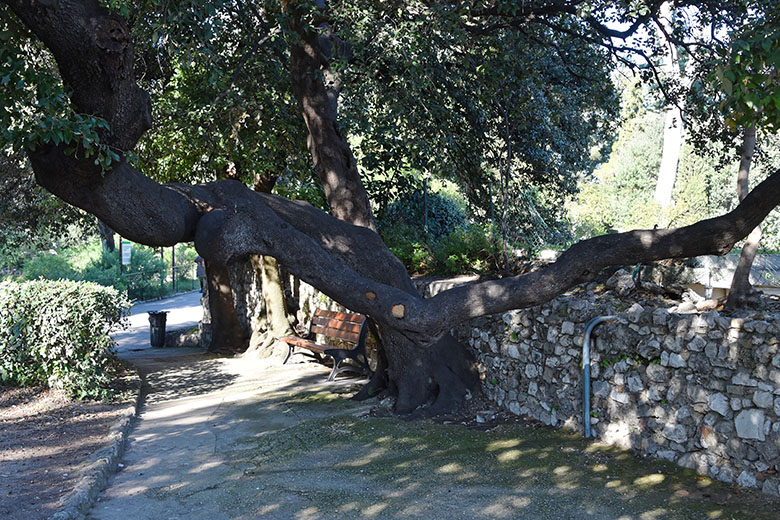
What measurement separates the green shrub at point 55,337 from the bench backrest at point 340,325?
11.3 feet

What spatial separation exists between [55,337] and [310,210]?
401cm

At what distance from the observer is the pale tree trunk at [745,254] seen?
22.8ft

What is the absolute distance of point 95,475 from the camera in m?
6.17

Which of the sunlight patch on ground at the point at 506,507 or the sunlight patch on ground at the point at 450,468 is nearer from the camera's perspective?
the sunlight patch on ground at the point at 506,507

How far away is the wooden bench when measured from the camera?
10.4m

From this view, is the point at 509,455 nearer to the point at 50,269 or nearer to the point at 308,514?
the point at 308,514

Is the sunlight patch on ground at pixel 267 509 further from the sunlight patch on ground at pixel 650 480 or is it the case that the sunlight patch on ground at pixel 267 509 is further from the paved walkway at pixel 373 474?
the sunlight patch on ground at pixel 650 480

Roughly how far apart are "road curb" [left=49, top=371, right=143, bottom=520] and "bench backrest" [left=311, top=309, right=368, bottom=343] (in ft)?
11.6

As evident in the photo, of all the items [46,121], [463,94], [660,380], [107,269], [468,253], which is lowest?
[660,380]

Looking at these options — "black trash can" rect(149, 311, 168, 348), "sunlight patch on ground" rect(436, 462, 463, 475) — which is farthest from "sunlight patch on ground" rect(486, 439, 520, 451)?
"black trash can" rect(149, 311, 168, 348)

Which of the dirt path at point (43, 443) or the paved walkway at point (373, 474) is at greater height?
the dirt path at point (43, 443)

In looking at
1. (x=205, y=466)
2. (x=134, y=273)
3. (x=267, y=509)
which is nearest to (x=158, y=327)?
(x=134, y=273)

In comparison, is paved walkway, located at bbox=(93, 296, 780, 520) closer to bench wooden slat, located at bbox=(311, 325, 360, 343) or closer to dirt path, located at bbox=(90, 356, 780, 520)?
dirt path, located at bbox=(90, 356, 780, 520)

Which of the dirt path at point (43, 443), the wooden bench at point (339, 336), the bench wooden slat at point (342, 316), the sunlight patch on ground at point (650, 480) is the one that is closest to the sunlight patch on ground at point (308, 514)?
the dirt path at point (43, 443)
